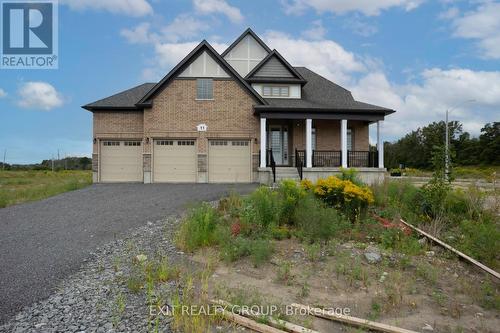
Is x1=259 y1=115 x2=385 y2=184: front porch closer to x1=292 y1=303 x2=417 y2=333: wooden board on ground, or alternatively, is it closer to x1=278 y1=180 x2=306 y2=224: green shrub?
x1=278 y1=180 x2=306 y2=224: green shrub

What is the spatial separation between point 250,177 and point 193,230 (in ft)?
38.3

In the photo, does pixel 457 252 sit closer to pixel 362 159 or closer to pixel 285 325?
pixel 285 325

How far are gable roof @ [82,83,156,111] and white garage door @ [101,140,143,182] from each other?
1791 millimetres

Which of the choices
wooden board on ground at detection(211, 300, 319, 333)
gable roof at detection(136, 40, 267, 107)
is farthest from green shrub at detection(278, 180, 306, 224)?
gable roof at detection(136, 40, 267, 107)

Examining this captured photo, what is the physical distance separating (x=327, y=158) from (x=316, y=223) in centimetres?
1232

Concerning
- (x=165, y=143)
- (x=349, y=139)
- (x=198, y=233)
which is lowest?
(x=198, y=233)

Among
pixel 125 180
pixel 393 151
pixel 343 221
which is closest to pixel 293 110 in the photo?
pixel 125 180

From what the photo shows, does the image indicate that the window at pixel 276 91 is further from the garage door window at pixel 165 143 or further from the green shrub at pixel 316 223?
the green shrub at pixel 316 223

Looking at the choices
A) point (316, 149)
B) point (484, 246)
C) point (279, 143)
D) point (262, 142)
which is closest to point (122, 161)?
point (262, 142)

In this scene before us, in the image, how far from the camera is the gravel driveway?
5051 millimetres

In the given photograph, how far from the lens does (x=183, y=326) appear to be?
3.88 m

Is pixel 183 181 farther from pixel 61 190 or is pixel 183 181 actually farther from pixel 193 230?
pixel 193 230

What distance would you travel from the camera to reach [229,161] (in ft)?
60.5

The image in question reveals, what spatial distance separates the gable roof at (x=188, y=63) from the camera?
17734 millimetres
